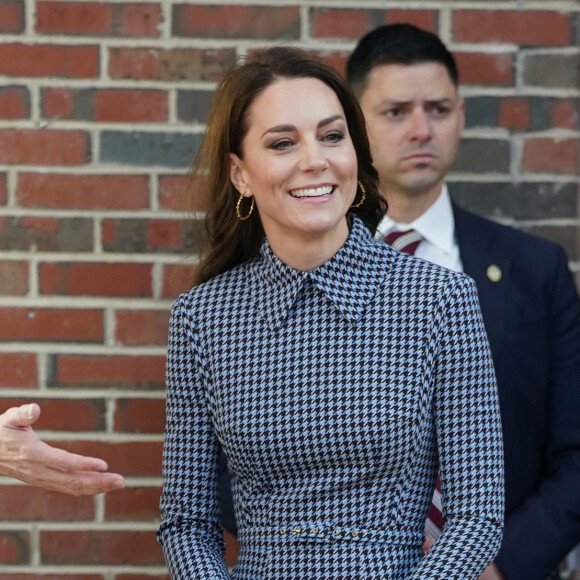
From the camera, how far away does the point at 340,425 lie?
210cm

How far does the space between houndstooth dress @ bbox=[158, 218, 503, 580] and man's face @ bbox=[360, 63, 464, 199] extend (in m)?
0.63

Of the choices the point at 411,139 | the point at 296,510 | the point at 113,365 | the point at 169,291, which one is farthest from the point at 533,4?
the point at 296,510

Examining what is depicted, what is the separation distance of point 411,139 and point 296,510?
1.10 metres

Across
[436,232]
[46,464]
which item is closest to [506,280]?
[436,232]

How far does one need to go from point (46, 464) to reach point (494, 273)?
3.83 ft

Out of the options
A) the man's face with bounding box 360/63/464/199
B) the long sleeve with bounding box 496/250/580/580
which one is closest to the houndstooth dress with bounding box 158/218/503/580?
the long sleeve with bounding box 496/250/580/580

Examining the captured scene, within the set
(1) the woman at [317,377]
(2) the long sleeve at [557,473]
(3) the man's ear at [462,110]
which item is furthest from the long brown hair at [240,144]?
→ (3) the man's ear at [462,110]

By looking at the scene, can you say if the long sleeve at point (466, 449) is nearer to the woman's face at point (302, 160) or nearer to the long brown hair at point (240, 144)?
the woman's face at point (302, 160)

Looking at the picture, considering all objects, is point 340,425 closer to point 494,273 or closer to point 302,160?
point 302,160

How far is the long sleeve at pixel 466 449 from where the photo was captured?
2029 mm

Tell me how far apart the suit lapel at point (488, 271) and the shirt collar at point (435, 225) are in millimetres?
Answer: 26

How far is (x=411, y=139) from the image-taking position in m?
2.87

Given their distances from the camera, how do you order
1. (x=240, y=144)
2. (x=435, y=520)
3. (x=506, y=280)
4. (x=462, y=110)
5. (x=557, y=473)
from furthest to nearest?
(x=462, y=110) < (x=506, y=280) < (x=557, y=473) < (x=435, y=520) < (x=240, y=144)

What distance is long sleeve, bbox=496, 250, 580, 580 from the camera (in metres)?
2.56
